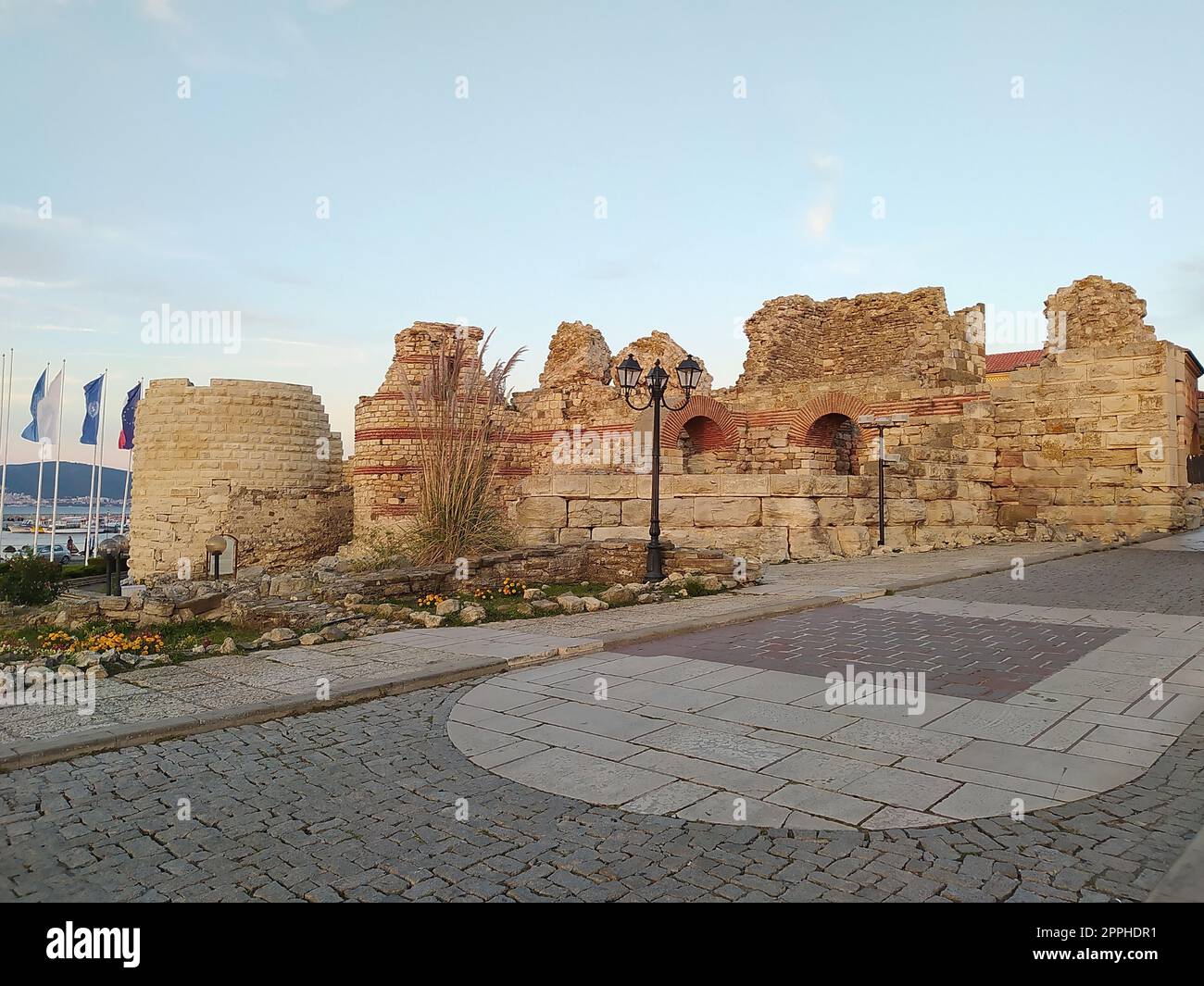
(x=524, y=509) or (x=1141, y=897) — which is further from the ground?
(x=524, y=509)

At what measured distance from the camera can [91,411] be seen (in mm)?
29047

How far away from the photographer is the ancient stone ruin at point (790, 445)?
14180mm

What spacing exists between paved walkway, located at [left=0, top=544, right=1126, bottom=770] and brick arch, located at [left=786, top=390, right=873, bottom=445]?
9973mm

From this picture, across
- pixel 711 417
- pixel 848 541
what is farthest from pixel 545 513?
pixel 711 417

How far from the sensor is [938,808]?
333 cm

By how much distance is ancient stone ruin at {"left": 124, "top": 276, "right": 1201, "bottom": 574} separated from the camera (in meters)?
14.2

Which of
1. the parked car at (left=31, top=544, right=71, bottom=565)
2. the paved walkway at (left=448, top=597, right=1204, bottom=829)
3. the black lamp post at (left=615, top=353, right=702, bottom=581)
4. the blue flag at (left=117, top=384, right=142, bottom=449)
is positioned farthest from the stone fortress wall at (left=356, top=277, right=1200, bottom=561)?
the blue flag at (left=117, top=384, right=142, bottom=449)

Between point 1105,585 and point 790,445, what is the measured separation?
10.3m

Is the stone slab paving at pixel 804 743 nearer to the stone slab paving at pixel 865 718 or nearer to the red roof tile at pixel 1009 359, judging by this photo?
the stone slab paving at pixel 865 718

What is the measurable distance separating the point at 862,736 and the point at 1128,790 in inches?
46.5

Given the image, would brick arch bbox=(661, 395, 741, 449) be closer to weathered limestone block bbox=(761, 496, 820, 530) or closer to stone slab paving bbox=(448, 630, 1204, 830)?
weathered limestone block bbox=(761, 496, 820, 530)
